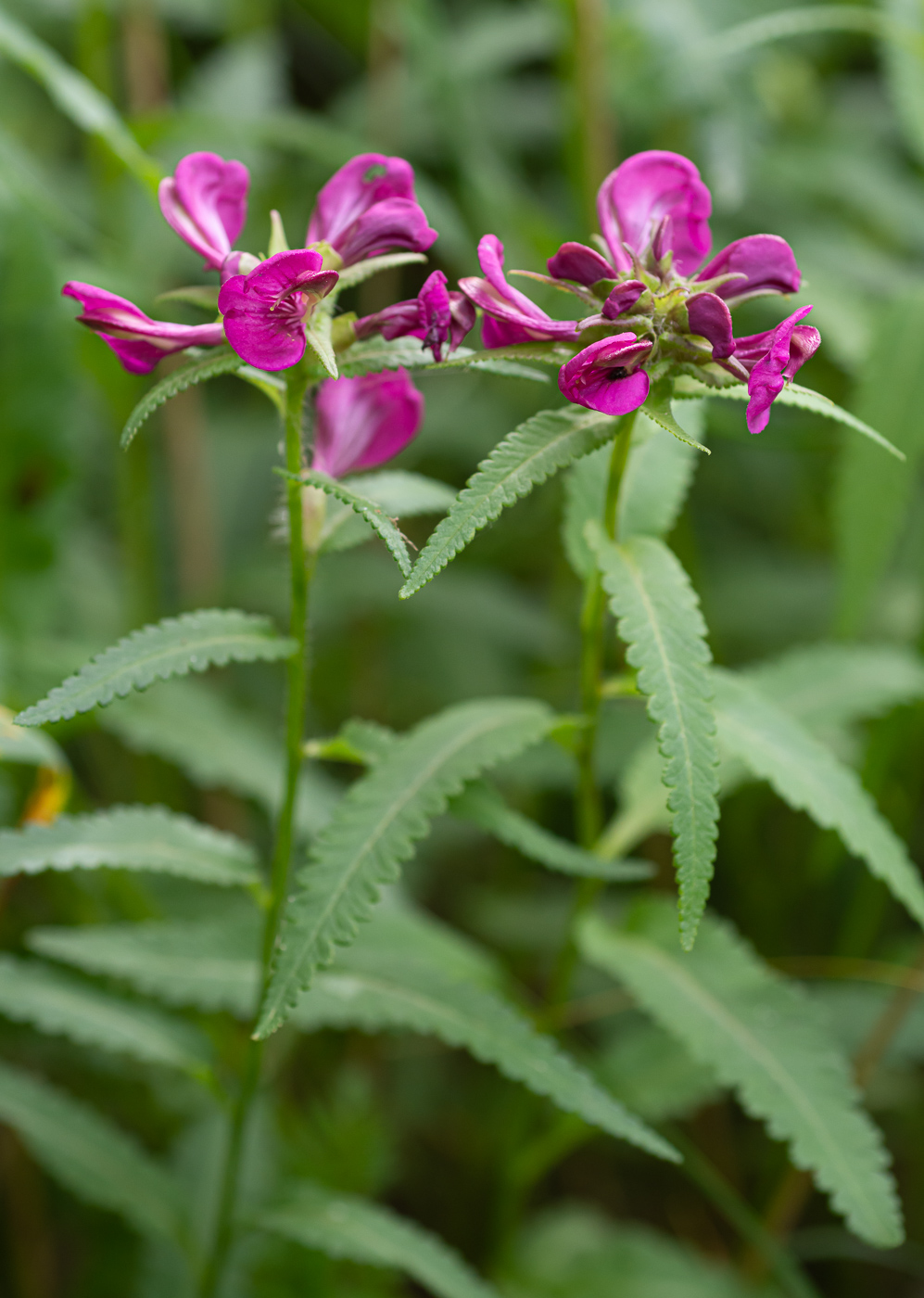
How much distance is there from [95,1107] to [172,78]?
2.43 m

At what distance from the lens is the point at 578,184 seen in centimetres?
174

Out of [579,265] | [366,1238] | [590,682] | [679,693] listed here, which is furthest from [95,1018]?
[579,265]

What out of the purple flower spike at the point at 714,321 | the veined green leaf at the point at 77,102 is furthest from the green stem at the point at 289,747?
the veined green leaf at the point at 77,102

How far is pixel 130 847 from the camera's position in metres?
0.91

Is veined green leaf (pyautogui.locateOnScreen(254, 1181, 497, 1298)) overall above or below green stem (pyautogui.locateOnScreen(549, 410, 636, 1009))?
below

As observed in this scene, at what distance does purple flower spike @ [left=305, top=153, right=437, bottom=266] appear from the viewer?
30.5 inches

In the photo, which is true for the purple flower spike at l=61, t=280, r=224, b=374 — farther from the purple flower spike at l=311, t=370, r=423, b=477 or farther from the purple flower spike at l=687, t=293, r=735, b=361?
the purple flower spike at l=687, t=293, r=735, b=361

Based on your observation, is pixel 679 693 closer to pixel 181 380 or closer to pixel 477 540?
pixel 181 380

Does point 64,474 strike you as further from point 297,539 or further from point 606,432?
point 606,432

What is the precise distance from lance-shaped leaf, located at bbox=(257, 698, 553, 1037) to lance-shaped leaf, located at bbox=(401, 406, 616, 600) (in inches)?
9.3

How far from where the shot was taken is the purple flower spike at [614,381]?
68 cm

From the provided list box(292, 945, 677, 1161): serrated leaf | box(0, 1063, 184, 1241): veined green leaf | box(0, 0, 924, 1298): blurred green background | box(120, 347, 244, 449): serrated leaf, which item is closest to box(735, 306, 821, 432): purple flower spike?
box(120, 347, 244, 449): serrated leaf

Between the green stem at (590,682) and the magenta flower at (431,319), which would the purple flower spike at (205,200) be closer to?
the magenta flower at (431,319)

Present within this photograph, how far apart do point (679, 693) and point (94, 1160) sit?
0.79 meters
